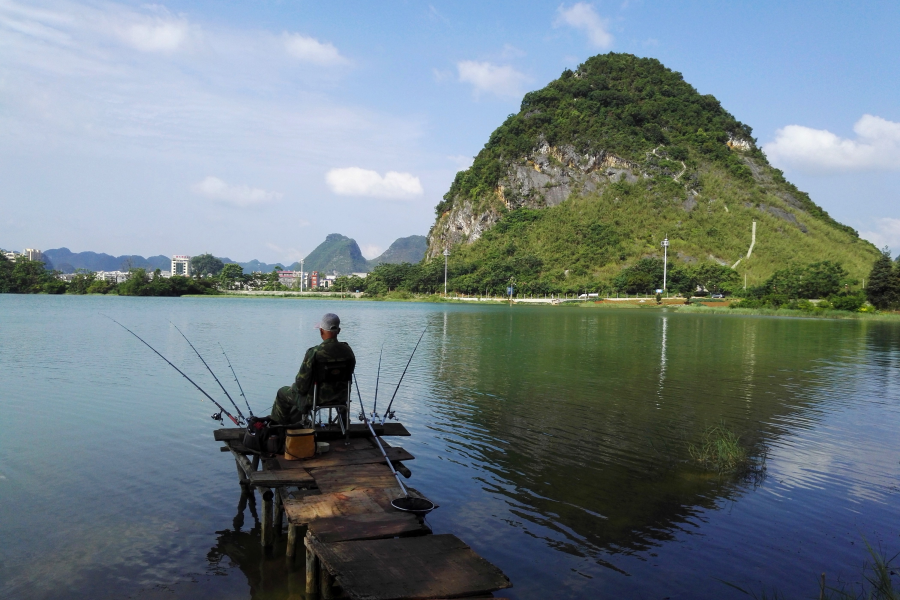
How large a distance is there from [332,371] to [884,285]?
79664 millimetres

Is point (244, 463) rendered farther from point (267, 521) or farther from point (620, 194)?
point (620, 194)

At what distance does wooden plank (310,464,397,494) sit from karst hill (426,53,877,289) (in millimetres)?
110124

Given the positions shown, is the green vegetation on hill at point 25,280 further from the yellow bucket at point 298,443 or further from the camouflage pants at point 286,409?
the yellow bucket at point 298,443

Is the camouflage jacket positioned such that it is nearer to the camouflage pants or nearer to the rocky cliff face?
the camouflage pants

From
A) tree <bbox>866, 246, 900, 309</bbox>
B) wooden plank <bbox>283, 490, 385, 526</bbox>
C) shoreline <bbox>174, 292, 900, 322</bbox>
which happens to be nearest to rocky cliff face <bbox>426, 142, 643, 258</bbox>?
shoreline <bbox>174, 292, 900, 322</bbox>

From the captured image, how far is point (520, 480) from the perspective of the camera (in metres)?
8.81

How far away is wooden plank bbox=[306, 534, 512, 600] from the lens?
14.5 ft

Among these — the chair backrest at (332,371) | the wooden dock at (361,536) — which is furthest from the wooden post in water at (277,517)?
the chair backrest at (332,371)

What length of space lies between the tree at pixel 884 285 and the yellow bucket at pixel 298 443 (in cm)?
7929

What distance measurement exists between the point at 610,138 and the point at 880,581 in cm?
15812

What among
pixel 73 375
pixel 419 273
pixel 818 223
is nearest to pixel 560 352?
pixel 73 375

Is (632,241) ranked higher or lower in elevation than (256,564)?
higher

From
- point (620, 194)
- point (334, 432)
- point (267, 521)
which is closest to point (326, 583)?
point (267, 521)

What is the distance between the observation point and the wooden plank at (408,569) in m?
4.41
